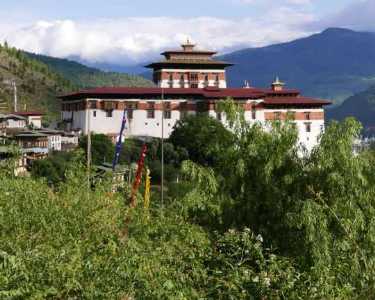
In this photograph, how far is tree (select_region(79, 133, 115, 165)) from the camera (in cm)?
7269

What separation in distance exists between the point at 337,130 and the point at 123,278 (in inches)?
509

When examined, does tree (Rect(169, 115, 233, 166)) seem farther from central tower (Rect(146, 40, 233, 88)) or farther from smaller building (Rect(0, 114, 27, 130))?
smaller building (Rect(0, 114, 27, 130))

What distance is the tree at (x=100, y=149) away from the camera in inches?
2862

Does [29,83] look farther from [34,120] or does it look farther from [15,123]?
[15,123]

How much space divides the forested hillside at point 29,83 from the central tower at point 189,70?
43.0 meters

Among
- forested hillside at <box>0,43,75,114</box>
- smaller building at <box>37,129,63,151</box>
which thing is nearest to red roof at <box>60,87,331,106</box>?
smaller building at <box>37,129,63,151</box>

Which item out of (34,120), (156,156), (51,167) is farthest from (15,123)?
(51,167)

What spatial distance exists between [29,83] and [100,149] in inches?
3007

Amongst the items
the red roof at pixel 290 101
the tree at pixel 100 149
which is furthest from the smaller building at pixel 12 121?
the red roof at pixel 290 101

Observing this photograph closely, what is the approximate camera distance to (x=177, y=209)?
22062mm

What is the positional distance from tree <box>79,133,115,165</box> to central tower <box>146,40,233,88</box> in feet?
63.6

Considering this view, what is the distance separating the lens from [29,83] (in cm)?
14538

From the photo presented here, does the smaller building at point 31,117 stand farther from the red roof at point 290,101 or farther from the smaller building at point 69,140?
the red roof at point 290,101

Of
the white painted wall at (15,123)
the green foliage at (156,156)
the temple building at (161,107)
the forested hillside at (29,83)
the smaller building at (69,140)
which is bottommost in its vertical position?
the green foliage at (156,156)
